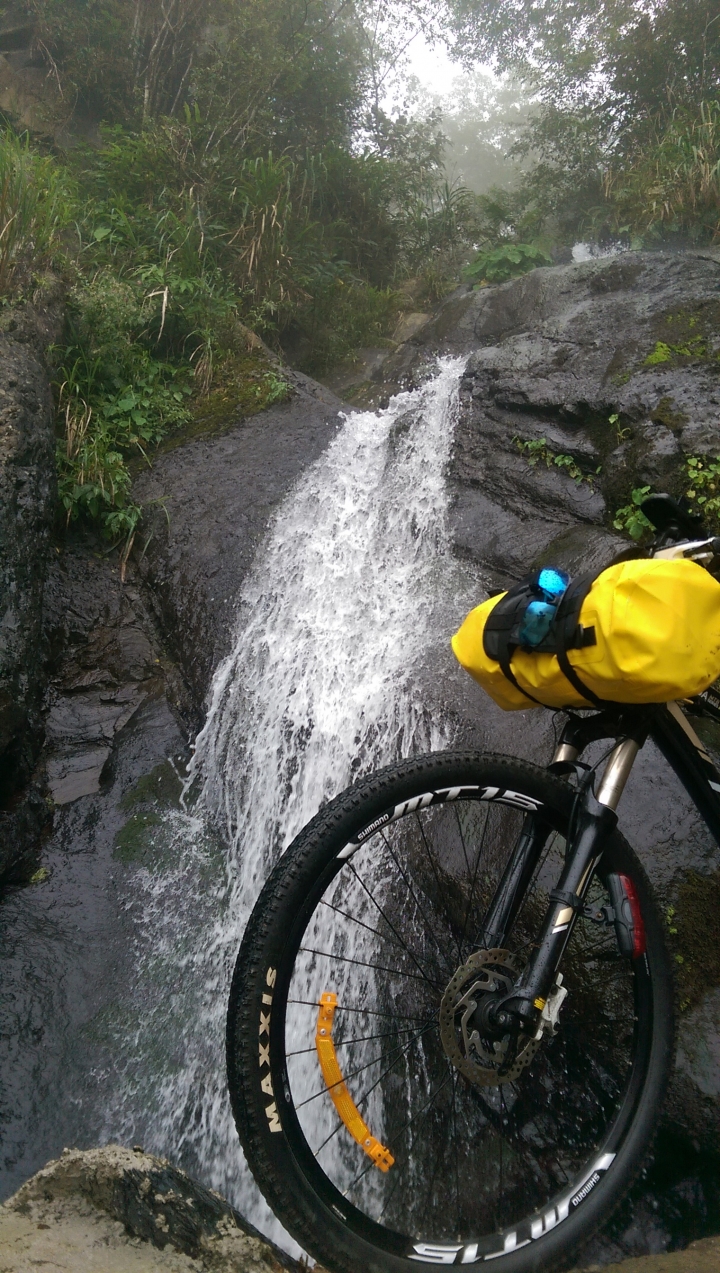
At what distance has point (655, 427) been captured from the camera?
15.2ft

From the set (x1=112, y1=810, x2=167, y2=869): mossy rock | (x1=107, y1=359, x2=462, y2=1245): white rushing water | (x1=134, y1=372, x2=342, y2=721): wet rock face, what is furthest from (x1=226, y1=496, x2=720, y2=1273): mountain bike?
(x1=134, y1=372, x2=342, y2=721): wet rock face

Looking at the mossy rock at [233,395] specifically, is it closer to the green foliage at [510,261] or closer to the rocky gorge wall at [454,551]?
the rocky gorge wall at [454,551]

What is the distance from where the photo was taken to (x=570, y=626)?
151 centimetres

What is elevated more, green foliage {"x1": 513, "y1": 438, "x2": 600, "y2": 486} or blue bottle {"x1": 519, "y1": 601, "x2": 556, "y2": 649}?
green foliage {"x1": 513, "y1": 438, "x2": 600, "y2": 486}

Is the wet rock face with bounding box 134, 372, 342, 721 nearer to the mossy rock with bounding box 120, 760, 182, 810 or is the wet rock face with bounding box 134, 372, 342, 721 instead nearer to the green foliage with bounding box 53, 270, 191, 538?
the green foliage with bounding box 53, 270, 191, 538

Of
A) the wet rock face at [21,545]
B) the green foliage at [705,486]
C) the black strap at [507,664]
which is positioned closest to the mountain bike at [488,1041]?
the black strap at [507,664]

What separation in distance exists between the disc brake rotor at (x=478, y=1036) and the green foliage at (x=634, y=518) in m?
3.45

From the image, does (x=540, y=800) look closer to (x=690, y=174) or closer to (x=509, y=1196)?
(x=509, y=1196)

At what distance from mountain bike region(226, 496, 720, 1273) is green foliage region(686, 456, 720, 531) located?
94.6 inches

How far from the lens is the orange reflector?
4.80 ft

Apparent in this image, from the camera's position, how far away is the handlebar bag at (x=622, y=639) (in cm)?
143

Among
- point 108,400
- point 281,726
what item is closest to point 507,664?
point 281,726

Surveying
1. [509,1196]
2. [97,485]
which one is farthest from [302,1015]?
[97,485]

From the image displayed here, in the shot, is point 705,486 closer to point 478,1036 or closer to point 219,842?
point 219,842
